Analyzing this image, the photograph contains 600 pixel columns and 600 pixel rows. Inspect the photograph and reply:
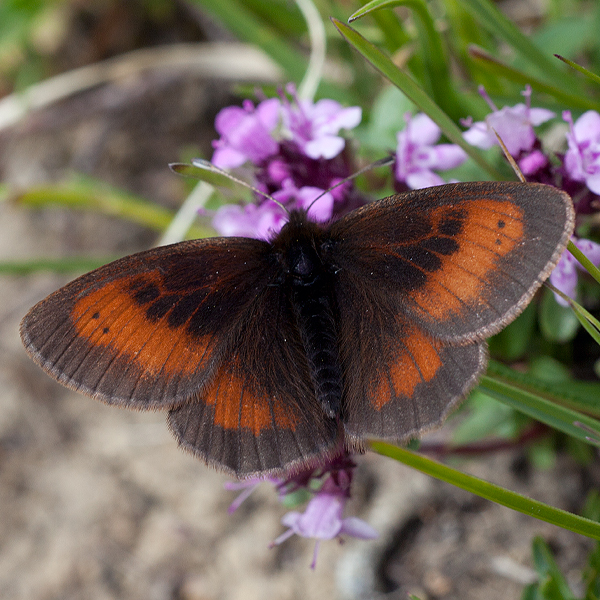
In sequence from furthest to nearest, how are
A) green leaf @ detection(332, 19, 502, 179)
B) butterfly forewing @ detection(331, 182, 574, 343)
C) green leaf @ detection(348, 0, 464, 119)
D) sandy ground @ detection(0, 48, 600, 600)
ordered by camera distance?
sandy ground @ detection(0, 48, 600, 600) < green leaf @ detection(348, 0, 464, 119) < green leaf @ detection(332, 19, 502, 179) < butterfly forewing @ detection(331, 182, 574, 343)

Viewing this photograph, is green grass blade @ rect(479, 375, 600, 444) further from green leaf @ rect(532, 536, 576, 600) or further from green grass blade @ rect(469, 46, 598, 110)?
green grass blade @ rect(469, 46, 598, 110)

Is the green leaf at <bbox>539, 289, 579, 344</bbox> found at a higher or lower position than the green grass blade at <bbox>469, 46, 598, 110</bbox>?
lower

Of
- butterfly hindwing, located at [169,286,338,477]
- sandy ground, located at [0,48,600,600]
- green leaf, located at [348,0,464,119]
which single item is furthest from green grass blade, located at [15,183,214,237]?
butterfly hindwing, located at [169,286,338,477]

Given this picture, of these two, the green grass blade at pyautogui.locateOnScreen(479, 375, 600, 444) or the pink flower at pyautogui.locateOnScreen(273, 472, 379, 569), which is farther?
the pink flower at pyautogui.locateOnScreen(273, 472, 379, 569)

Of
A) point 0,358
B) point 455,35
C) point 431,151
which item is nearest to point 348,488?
point 431,151

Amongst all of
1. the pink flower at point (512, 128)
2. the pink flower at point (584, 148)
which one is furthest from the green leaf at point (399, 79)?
the pink flower at point (584, 148)

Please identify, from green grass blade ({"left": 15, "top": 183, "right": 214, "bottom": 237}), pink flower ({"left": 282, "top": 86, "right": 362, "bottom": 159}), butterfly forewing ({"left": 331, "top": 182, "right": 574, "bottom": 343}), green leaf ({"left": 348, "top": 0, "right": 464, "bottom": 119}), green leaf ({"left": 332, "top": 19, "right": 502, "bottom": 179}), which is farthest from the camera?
green grass blade ({"left": 15, "top": 183, "right": 214, "bottom": 237})

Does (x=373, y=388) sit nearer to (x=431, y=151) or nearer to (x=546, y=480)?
(x=431, y=151)
